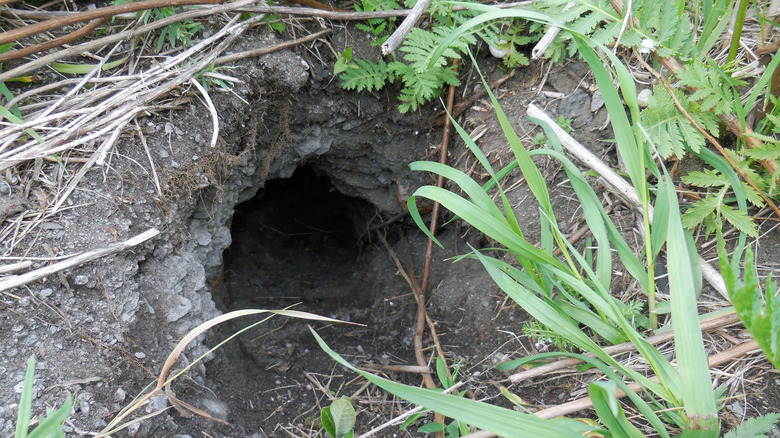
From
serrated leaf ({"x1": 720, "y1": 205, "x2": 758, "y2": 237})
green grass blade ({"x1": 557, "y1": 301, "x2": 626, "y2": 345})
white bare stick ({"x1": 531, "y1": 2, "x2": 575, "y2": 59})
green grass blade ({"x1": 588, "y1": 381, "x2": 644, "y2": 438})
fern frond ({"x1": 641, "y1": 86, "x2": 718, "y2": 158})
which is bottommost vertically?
green grass blade ({"x1": 557, "y1": 301, "x2": 626, "y2": 345})

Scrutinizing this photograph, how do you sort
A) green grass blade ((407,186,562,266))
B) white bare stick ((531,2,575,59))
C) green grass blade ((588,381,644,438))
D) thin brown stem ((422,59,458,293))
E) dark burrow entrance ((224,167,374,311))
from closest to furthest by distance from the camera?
1. green grass blade ((588,381,644,438))
2. green grass blade ((407,186,562,266))
3. white bare stick ((531,2,575,59))
4. thin brown stem ((422,59,458,293))
5. dark burrow entrance ((224,167,374,311))

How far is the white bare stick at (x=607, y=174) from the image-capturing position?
1.55m

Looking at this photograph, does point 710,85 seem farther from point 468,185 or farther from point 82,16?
point 82,16

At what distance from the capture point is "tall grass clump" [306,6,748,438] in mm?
1118

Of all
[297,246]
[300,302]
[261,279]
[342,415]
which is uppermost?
[342,415]

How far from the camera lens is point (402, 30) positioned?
70.1 inches

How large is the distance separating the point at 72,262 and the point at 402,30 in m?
1.39

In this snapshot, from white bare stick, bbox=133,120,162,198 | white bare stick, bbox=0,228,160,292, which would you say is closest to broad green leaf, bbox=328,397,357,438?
white bare stick, bbox=0,228,160,292

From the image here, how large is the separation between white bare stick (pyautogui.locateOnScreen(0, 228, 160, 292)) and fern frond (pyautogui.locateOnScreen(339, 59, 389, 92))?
104cm

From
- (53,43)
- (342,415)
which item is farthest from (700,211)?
(53,43)

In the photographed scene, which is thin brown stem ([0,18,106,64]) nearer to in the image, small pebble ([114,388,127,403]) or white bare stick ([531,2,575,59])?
small pebble ([114,388,127,403])

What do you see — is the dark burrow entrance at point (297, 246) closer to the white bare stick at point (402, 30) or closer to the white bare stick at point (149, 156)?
the white bare stick at point (149, 156)

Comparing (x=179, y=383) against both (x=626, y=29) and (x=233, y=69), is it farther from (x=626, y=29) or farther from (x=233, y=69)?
(x=626, y=29)

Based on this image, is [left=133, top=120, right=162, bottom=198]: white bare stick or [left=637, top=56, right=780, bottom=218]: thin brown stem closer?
[left=637, top=56, right=780, bottom=218]: thin brown stem
